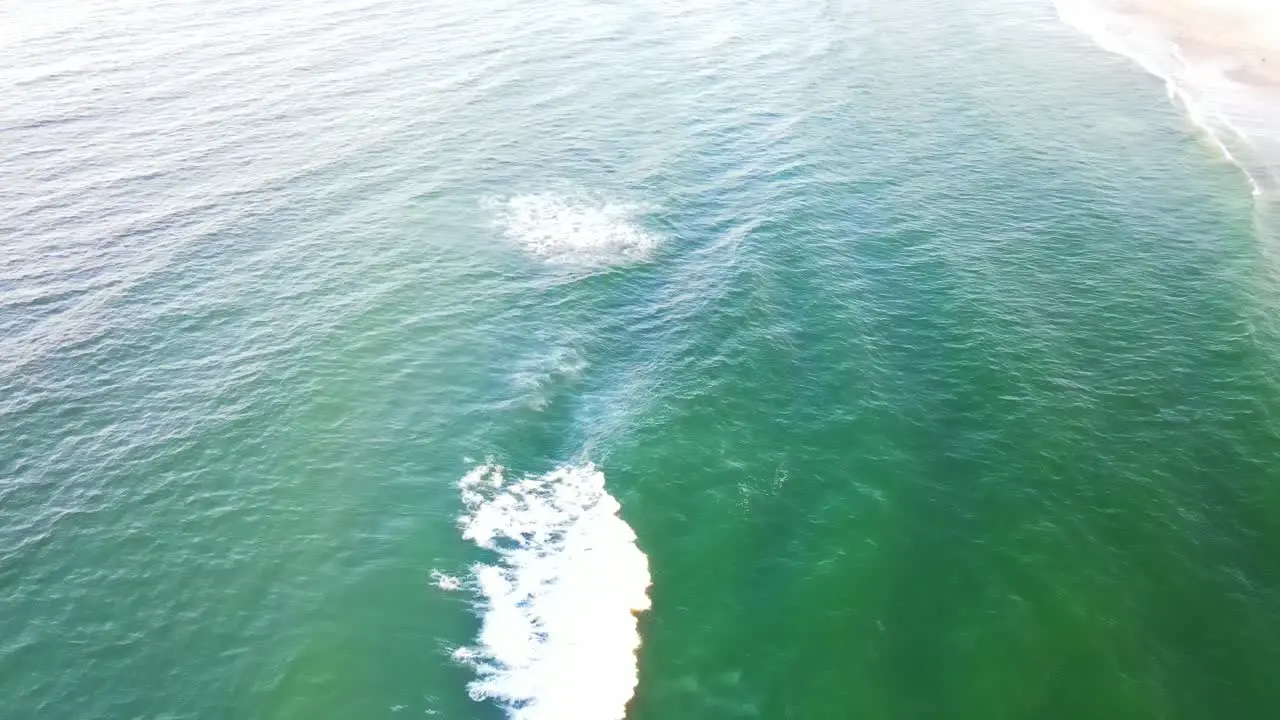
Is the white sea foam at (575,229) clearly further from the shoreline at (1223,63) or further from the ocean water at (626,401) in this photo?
the shoreline at (1223,63)

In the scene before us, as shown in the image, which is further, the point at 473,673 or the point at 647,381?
the point at 647,381

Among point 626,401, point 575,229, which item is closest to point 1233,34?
point 575,229

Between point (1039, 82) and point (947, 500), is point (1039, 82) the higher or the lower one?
the higher one

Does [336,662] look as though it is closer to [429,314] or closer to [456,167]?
[429,314]

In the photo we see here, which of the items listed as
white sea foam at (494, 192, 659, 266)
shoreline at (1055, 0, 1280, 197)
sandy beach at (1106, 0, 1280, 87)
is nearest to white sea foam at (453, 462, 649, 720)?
white sea foam at (494, 192, 659, 266)

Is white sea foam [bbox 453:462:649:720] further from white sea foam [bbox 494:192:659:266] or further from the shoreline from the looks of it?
the shoreline

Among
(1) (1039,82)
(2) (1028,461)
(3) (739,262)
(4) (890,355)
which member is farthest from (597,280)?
(1) (1039,82)

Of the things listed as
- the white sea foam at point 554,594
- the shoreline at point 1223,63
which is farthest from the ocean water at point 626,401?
the shoreline at point 1223,63

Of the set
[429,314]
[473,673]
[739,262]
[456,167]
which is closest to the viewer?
[473,673]
